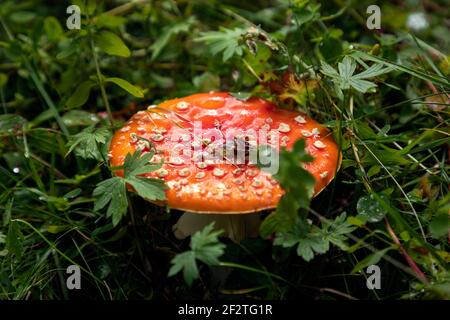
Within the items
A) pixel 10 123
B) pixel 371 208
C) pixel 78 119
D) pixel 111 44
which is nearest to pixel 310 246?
pixel 371 208

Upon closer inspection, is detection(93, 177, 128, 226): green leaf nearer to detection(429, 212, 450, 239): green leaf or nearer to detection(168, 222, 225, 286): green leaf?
detection(168, 222, 225, 286): green leaf

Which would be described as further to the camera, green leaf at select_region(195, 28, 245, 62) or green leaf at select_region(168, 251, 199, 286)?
green leaf at select_region(195, 28, 245, 62)

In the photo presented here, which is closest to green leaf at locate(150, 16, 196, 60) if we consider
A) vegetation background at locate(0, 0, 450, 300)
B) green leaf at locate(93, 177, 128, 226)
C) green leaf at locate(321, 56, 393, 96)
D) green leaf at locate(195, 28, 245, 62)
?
vegetation background at locate(0, 0, 450, 300)

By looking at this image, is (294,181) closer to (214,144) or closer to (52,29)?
(214,144)

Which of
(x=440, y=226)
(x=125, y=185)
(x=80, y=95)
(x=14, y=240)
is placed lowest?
(x=14, y=240)

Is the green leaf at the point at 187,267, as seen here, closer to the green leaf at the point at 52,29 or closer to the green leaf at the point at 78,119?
the green leaf at the point at 78,119

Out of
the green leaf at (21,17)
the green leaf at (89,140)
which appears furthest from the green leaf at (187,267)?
the green leaf at (21,17)
